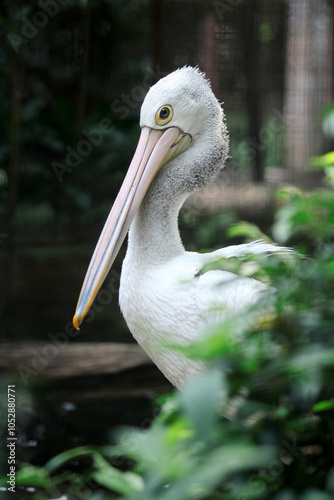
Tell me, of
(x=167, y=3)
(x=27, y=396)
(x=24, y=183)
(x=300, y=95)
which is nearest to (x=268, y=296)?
(x=27, y=396)

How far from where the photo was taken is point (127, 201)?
1.97 m

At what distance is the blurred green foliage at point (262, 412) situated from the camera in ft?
1.77

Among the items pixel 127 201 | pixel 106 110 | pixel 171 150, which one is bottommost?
pixel 127 201

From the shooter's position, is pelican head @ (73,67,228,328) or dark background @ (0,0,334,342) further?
dark background @ (0,0,334,342)

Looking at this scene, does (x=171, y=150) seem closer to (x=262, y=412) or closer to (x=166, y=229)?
(x=166, y=229)

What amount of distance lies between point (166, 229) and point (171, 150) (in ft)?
0.82

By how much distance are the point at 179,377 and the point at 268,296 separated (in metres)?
1.26

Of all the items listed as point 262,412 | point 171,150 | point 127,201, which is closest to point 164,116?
point 171,150

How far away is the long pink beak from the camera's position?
191 cm

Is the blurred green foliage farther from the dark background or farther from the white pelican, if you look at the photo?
the dark background

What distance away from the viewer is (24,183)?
3.45 m

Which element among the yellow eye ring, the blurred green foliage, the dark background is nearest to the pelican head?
the yellow eye ring

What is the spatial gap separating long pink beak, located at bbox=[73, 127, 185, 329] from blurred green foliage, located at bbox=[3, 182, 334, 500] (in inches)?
46.6

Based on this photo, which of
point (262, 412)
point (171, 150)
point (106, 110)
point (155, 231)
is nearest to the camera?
point (262, 412)
